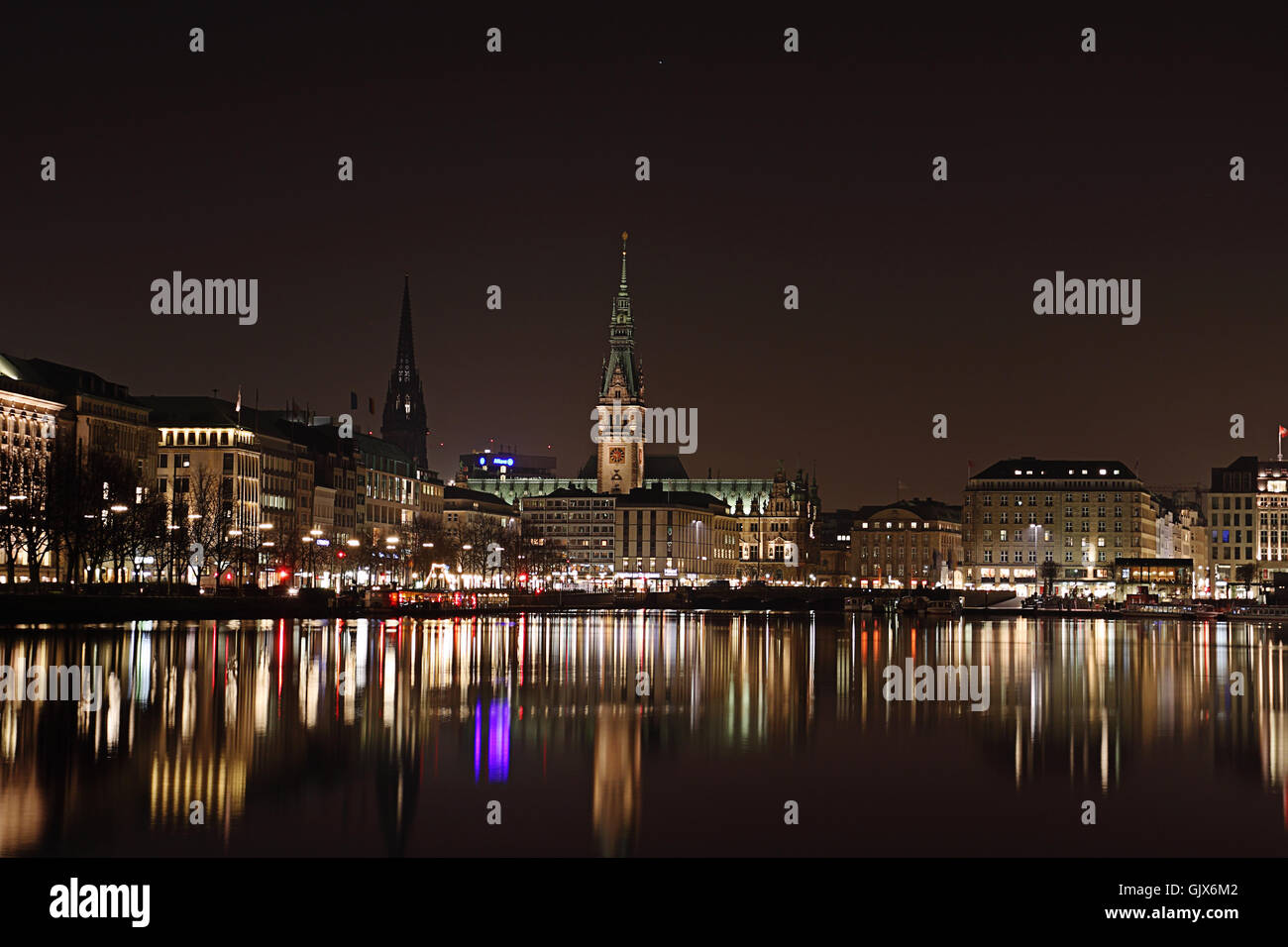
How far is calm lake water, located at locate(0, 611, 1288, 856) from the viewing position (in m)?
24.4

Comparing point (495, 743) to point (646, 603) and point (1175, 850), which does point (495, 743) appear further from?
point (646, 603)

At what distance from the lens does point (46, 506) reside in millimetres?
105312

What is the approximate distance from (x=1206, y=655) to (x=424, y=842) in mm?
62646

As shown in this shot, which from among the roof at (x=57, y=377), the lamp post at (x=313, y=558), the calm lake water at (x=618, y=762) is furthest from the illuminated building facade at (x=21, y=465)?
the calm lake water at (x=618, y=762)

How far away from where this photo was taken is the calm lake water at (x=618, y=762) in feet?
80.0

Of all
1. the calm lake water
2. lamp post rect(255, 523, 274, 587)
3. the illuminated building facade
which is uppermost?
the illuminated building facade

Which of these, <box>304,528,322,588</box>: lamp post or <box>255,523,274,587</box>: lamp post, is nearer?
<box>255,523,274,587</box>: lamp post

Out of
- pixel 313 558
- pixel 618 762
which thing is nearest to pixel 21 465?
pixel 313 558

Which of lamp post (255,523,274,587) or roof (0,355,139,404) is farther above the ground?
roof (0,355,139,404)

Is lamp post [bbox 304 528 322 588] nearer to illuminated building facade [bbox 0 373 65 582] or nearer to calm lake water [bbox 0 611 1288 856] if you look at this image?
illuminated building facade [bbox 0 373 65 582]

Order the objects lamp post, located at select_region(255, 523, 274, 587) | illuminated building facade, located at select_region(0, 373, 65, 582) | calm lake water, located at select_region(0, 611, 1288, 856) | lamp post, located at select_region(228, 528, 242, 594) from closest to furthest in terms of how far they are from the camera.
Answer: calm lake water, located at select_region(0, 611, 1288, 856) → illuminated building facade, located at select_region(0, 373, 65, 582) → lamp post, located at select_region(228, 528, 242, 594) → lamp post, located at select_region(255, 523, 274, 587)

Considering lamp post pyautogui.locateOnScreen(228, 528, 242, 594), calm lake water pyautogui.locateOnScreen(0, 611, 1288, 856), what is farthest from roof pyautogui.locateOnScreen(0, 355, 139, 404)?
calm lake water pyautogui.locateOnScreen(0, 611, 1288, 856)

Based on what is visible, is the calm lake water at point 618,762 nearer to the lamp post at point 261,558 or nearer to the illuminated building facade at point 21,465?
the illuminated building facade at point 21,465

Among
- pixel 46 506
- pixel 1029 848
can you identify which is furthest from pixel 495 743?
pixel 46 506
